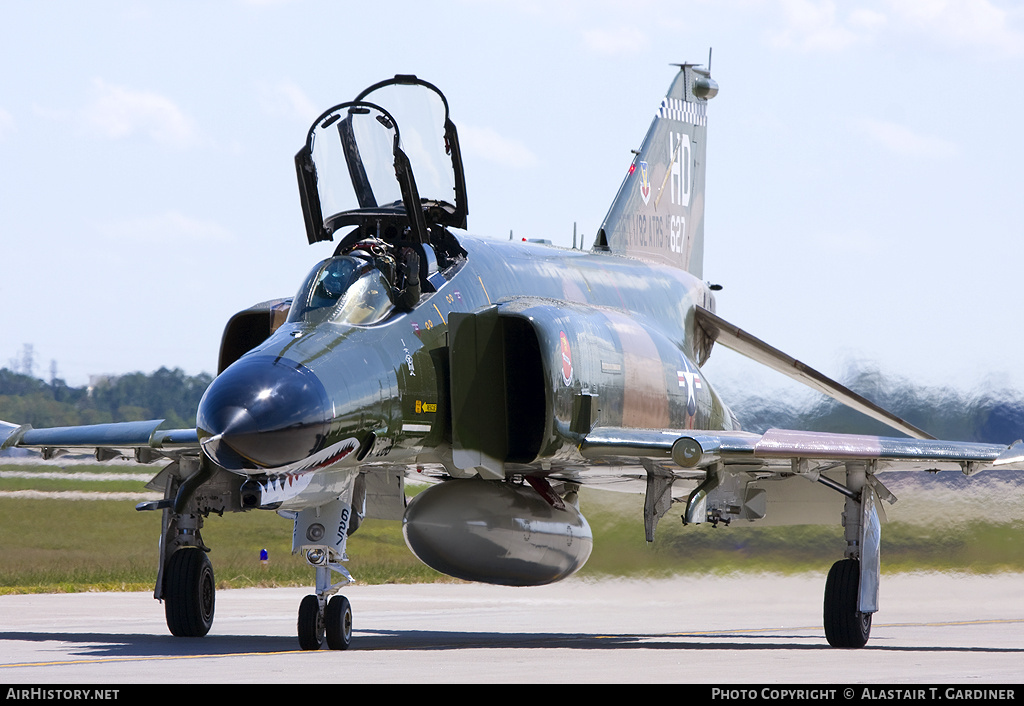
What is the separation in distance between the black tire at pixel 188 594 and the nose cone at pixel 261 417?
12.4 ft

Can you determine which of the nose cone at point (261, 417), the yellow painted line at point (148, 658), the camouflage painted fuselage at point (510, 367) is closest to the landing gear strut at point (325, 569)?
the yellow painted line at point (148, 658)

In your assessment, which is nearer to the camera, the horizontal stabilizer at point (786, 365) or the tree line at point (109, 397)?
the horizontal stabilizer at point (786, 365)

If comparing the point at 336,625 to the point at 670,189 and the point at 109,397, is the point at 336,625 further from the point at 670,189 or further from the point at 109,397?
the point at 109,397

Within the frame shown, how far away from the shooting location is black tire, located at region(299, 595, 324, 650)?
9633 mm

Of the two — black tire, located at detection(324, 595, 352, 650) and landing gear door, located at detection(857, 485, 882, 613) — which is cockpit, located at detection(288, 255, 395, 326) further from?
landing gear door, located at detection(857, 485, 882, 613)

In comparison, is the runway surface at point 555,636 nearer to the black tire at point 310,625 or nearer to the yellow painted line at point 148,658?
the yellow painted line at point 148,658

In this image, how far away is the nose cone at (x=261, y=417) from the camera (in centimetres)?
803

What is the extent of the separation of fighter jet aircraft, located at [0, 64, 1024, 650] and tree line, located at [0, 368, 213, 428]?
450 inches

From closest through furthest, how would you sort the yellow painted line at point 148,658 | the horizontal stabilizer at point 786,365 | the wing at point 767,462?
the yellow painted line at point 148,658
the wing at point 767,462
the horizontal stabilizer at point 786,365

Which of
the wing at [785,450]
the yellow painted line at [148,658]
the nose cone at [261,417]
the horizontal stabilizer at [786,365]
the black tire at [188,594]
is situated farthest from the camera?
the horizontal stabilizer at [786,365]

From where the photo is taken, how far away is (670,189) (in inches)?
635

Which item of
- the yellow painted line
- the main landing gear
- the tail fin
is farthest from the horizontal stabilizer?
the yellow painted line

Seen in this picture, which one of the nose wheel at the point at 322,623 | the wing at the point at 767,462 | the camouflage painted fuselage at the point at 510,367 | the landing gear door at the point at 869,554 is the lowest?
the nose wheel at the point at 322,623

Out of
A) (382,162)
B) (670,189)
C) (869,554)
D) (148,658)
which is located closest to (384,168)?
(382,162)
